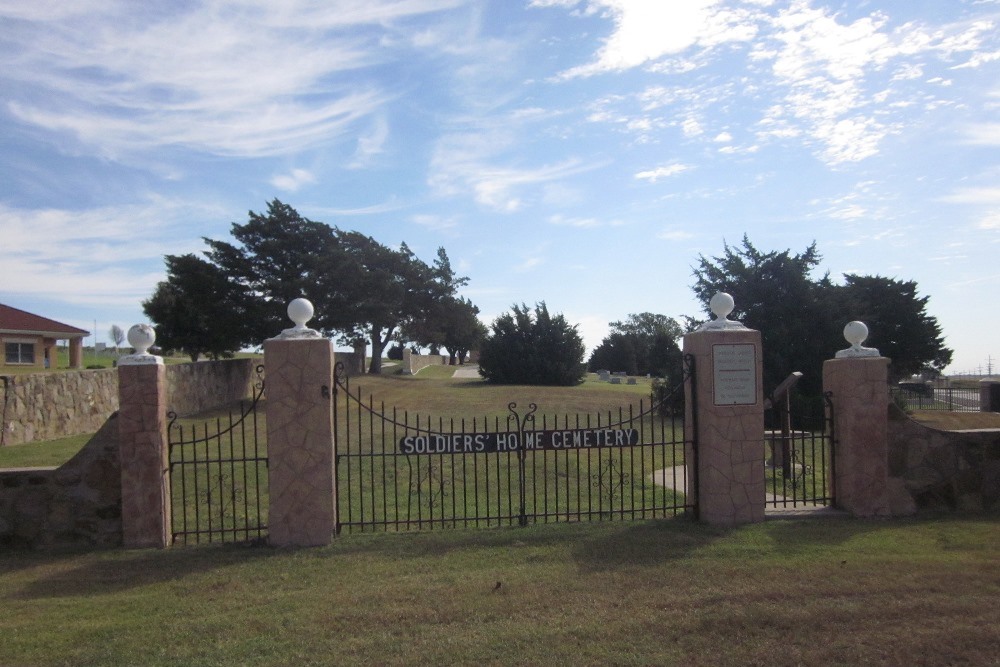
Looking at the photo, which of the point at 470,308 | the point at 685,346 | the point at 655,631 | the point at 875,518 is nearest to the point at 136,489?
the point at 655,631

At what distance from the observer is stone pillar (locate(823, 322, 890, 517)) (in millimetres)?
8500

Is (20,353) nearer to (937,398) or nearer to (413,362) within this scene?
(413,362)

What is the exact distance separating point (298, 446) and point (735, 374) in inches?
177

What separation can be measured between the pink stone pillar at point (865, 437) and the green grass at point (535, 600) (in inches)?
23.3

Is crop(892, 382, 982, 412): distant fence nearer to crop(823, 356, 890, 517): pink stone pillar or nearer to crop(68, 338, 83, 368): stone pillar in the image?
crop(823, 356, 890, 517): pink stone pillar

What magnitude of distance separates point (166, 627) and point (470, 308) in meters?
43.8

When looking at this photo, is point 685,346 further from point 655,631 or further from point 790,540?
point 655,631

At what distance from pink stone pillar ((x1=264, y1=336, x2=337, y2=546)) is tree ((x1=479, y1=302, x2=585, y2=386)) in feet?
99.9

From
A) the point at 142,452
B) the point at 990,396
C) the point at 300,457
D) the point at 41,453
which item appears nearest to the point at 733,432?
the point at 300,457

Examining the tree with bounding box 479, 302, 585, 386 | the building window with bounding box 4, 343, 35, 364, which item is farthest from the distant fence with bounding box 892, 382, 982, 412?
the building window with bounding box 4, 343, 35, 364

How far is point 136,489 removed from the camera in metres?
7.59

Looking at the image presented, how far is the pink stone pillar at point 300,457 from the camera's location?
7.59 m

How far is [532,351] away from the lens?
38250 millimetres

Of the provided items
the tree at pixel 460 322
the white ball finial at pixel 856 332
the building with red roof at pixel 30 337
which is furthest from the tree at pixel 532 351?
the white ball finial at pixel 856 332
